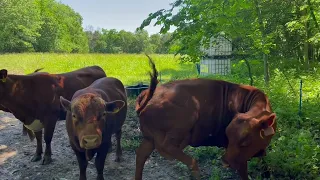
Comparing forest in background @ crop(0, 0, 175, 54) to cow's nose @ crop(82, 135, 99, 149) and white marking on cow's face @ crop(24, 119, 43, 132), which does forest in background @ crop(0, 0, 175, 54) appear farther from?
cow's nose @ crop(82, 135, 99, 149)

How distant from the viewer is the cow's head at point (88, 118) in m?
3.54

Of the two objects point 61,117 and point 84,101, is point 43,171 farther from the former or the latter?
point 84,101

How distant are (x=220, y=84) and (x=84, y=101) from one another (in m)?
1.63

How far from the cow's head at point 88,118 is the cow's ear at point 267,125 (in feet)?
5.90

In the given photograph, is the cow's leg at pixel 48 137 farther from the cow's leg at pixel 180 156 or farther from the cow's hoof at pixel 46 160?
the cow's leg at pixel 180 156

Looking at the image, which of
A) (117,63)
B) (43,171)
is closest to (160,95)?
(43,171)

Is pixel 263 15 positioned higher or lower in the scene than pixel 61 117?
higher

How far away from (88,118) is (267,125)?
1.95m

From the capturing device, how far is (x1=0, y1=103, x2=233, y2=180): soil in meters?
4.72

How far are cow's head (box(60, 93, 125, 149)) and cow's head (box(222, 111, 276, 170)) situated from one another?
58.3 inches

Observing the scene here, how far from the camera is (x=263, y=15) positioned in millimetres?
7461

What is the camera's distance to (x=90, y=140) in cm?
353

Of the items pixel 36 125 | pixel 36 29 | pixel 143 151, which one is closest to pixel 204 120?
pixel 143 151

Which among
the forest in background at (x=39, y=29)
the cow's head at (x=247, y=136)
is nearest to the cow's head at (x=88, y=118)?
the cow's head at (x=247, y=136)
